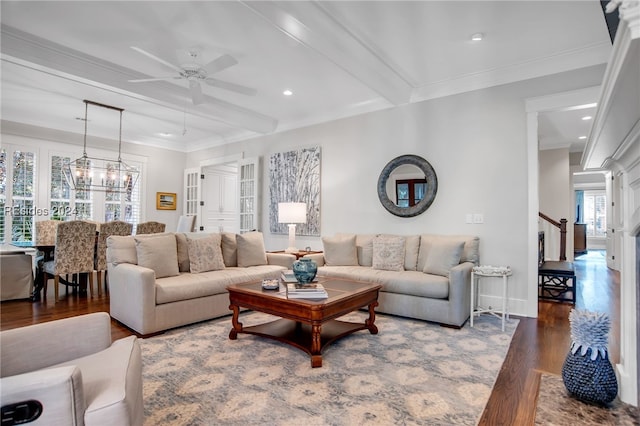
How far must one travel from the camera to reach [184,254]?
13.0 feet

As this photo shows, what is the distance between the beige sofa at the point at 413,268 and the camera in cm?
343

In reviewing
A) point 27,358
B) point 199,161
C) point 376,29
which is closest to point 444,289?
point 376,29

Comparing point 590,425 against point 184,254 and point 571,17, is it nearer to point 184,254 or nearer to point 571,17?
point 571,17

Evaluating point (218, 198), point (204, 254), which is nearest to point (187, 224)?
point (218, 198)

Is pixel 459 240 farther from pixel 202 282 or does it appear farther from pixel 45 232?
pixel 45 232

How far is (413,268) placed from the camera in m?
4.23

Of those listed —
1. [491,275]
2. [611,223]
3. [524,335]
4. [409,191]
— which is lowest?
[524,335]

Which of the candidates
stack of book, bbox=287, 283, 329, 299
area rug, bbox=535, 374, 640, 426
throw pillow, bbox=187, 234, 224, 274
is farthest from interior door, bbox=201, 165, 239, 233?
area rug, bbox=535, 374, 640, 426

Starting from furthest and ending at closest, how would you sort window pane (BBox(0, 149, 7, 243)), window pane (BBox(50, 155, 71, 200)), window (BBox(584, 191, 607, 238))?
window (BBox(584, 191, 607, 238))
window pane (BBox(50, 155, 71, 200))
window pane (BBox(0, 149, 7, 243))

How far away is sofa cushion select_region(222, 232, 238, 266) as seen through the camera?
4.33m

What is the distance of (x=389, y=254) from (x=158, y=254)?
2606 mm

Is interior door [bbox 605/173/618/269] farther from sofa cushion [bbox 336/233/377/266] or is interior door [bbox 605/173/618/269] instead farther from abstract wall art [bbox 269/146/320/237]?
abstract wall art [bbox 269/146/320/237]

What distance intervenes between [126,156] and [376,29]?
5914 millimetres

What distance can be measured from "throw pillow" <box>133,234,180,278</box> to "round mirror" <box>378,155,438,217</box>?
9.07 ft
